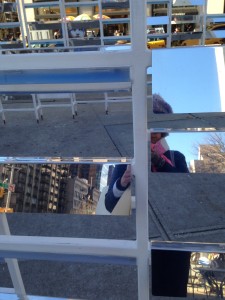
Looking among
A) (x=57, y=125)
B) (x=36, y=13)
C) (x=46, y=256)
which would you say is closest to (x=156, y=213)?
(x=46, y=256)

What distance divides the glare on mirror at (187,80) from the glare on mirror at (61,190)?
0.31m

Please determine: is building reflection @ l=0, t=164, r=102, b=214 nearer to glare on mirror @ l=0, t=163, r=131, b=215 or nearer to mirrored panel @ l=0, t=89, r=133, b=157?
glare on mirror @ l=0, t=163, r=131, b=215

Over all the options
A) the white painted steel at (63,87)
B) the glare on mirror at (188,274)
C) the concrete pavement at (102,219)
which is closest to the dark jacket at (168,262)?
the glare on mirror at (188,274)

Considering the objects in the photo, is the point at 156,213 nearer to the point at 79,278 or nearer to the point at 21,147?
the point at 79,278

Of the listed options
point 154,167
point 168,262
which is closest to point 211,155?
point 154,167

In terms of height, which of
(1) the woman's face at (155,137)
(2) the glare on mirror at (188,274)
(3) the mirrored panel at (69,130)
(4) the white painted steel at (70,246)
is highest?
(1) the woman's face at (155,137)

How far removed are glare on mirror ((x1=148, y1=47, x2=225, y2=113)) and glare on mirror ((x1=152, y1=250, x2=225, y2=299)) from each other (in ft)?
1.77

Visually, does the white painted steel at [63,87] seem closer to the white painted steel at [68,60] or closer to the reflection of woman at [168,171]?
the white painted steel at [68,60]

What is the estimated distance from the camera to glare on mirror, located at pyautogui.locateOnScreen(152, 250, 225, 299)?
3.79 ft

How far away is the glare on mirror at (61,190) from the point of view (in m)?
1.05

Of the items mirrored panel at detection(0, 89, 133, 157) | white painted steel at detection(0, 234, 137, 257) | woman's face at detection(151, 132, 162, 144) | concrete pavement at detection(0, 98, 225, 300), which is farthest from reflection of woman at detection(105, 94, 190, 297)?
mirrored panel at detection(0, 89, 133, 157)

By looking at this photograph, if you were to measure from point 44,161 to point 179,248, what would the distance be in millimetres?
555

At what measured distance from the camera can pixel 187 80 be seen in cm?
90

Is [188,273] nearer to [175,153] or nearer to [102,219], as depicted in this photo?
[175,153]
